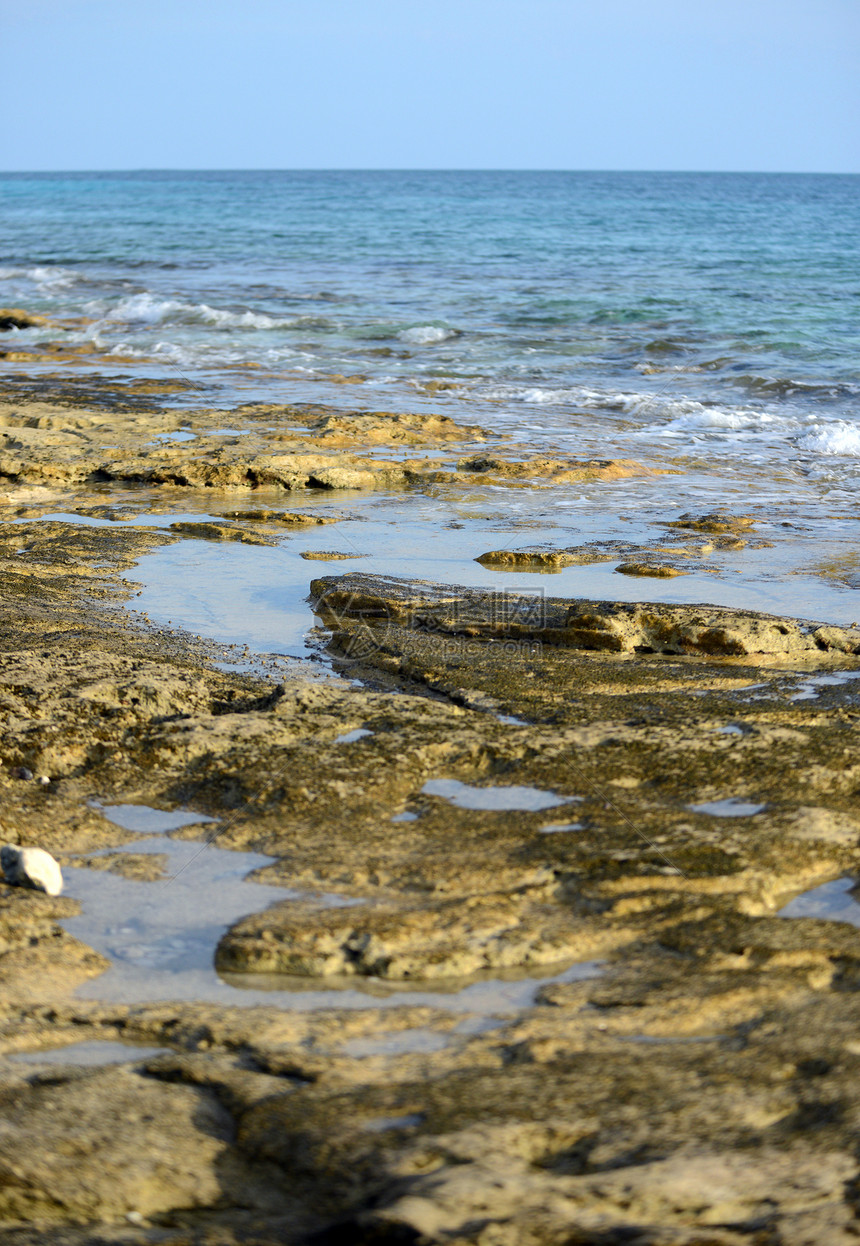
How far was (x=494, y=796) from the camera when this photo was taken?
3180mm

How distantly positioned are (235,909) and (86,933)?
14.0 inches

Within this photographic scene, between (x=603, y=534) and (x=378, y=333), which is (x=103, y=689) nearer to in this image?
(x=603, y=534)

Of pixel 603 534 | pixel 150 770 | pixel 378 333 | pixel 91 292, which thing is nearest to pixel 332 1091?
pixel 150 770

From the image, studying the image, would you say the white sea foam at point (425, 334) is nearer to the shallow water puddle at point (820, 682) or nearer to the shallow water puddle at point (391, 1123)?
the shallow water puddle at point (820, 682)

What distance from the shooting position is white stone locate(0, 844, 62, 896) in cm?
270

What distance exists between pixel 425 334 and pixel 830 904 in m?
13.4

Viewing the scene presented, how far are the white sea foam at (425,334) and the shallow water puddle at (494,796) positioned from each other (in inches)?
482

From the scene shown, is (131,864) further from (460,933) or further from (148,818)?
(460,933)

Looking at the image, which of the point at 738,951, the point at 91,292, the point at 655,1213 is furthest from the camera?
the point at 91,292

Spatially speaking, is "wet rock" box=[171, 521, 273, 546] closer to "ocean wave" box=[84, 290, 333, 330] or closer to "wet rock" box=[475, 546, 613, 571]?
"wet rock" box=[475, 546, 613, 571]

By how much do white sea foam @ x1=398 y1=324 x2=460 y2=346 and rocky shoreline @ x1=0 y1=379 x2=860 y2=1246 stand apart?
1058 cm

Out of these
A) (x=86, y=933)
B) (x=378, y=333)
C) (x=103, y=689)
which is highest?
(x=378, y=333)

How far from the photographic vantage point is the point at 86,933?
102 inches

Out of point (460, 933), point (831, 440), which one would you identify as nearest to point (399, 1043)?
point (460, 933)
